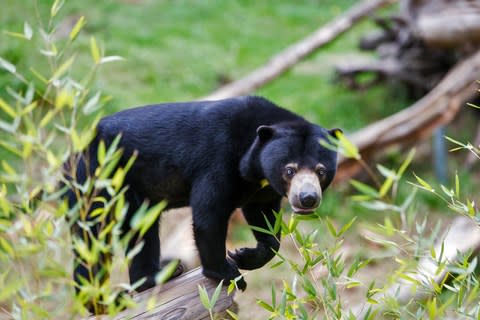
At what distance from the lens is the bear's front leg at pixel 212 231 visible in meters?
3.29

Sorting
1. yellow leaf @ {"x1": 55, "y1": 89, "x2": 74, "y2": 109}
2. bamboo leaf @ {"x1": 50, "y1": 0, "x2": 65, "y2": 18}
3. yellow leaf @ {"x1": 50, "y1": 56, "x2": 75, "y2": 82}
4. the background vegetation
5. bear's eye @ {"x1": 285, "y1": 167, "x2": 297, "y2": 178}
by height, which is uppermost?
bamboo leaf @ {"x1": 50, "y1": 0, "x2": 65, "y2": 18}

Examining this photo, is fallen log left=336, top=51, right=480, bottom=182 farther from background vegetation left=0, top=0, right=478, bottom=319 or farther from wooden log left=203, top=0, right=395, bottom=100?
wooden log left=203, top=0, right=395, bottom=100

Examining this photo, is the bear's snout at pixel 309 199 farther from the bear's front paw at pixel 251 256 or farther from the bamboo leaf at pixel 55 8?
the bamboo leaf at pixel 55 8

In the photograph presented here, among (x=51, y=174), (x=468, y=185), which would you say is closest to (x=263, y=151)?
(x=51, y=174)

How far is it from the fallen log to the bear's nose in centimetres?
333

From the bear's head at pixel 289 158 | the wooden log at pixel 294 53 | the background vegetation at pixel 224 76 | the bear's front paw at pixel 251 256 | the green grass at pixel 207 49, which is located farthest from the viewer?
the green grass at pixel 207 49

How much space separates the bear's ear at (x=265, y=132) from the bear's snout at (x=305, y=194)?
0.26m

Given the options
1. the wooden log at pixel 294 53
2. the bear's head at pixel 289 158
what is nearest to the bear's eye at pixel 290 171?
the bear's head at pixel 289 158

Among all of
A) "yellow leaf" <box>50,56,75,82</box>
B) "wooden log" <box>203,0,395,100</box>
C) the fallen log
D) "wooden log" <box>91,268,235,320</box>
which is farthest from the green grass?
"yellow leaf" <box>50,56,75,82</box>

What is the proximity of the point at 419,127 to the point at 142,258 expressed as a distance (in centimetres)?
378

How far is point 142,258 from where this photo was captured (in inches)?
139

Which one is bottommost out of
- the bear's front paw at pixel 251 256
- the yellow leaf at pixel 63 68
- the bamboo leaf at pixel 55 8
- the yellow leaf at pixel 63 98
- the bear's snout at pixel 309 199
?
the bear's front paw at pixel 251 256

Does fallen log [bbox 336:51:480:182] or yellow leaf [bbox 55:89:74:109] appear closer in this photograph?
yellow leaf [bbox 55:89:74:109]

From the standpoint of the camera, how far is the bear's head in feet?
10.7
